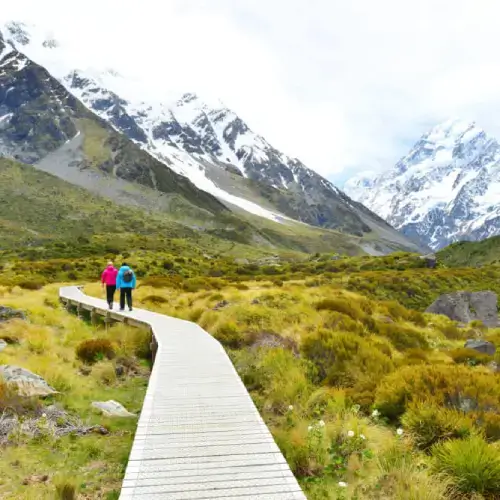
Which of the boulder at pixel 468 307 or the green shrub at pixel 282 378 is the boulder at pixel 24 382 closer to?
the green shrub at pixel 282 378

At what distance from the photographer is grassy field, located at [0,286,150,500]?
6887 millimetres

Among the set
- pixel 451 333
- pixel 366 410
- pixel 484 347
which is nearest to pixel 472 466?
pixel 366 410

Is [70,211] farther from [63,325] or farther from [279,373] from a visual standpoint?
[279,373]

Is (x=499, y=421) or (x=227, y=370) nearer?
(x=499, y=421)

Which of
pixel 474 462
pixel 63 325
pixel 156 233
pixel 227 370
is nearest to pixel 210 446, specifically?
pixel 474 462

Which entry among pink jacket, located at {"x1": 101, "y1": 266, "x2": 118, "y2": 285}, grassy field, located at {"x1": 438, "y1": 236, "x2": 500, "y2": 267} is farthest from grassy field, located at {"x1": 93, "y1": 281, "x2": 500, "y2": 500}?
grassy field, located at {"x1": 438, "y1": 236, "x2": 500, "y2": 267}

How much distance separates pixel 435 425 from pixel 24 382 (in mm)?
8019

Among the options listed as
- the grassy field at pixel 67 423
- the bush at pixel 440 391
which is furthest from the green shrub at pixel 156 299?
the bush at pixel 440 391

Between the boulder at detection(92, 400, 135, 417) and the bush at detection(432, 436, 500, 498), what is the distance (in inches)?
247

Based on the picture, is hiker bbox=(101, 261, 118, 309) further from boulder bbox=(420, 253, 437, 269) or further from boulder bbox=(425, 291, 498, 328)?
boulder bbox=(420, 253, 437, 269)

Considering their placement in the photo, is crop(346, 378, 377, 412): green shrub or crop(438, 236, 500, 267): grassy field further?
crop(438, 236, 500, 267): grassy field

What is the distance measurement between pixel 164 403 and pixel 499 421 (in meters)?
5.48

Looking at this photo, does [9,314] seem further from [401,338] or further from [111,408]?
[401,338]

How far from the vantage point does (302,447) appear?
7469mm
